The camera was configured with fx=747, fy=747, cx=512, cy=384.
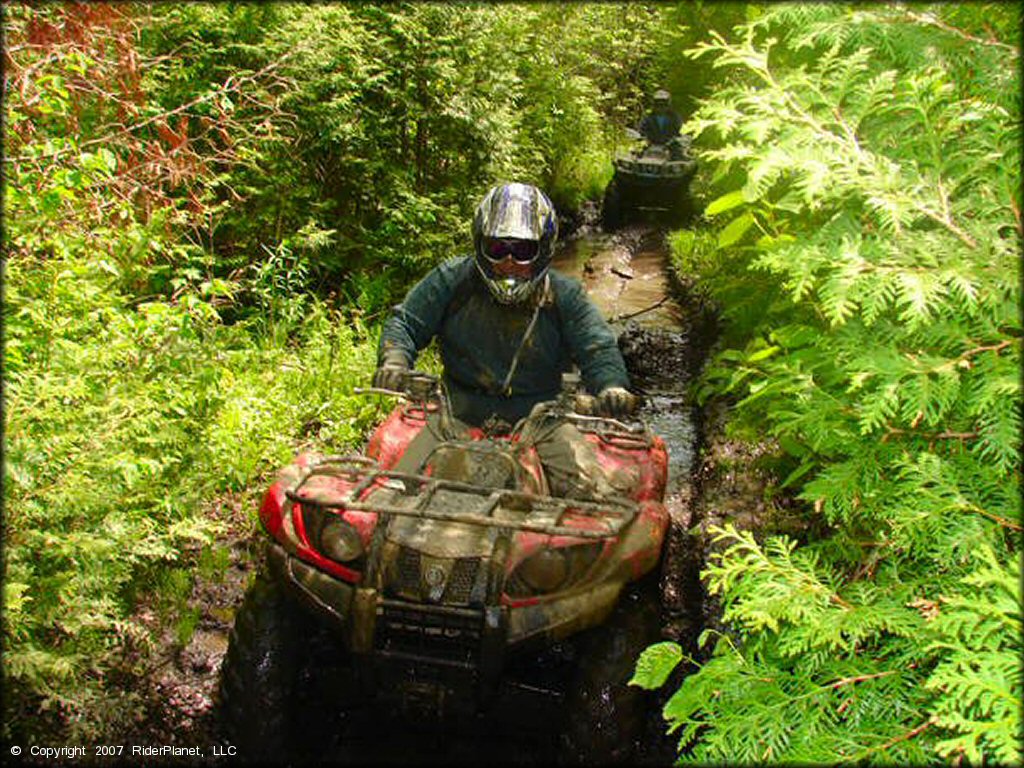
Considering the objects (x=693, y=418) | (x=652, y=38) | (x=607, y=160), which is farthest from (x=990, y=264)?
(x=652, y=38)

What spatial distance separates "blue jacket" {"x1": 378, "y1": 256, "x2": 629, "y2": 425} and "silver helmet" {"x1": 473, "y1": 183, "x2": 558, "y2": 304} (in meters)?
0.26

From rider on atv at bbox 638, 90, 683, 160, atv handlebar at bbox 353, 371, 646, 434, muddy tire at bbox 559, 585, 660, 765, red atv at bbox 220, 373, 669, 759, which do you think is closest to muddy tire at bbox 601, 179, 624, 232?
rider on atv at bbox 638, 90, 683, 160

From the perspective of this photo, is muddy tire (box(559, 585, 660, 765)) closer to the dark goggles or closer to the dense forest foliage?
the dense forest foliage

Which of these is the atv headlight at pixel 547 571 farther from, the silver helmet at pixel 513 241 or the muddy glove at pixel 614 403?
the silver helmet at pixel 513 241

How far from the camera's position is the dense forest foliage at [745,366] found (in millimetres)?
2137

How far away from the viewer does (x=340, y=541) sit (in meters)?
2.88

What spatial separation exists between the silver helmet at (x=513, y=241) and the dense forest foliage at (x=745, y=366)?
3.31 feet

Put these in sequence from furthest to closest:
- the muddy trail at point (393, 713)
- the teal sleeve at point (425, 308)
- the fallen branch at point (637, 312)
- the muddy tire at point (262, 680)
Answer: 1. the fallen branch at point (637, 312)
2. the teal sleeve at point (425, 308)
3. the muddy trail at point (393, 713)
4. the muddy tire at point (262, 680)

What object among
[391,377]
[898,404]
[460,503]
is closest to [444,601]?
[460,503]

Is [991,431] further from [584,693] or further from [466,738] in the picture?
[466,738]

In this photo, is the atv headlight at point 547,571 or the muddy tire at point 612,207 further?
the muddy tire at point 612,207

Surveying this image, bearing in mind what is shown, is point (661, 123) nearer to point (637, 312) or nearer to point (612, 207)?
Result: point (612, 207)

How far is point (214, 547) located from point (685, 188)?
1238 cm

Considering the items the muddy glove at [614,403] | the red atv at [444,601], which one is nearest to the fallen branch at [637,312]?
the muddy glove at [614,403]
